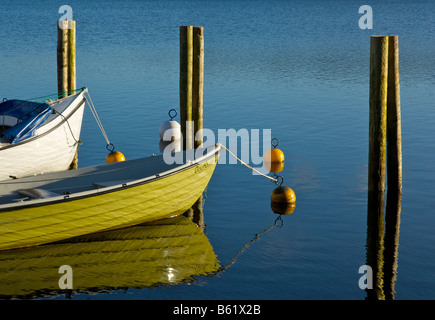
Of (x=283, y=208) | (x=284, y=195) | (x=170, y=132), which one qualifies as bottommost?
(x=283, y=208)

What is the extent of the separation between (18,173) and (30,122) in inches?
45.9

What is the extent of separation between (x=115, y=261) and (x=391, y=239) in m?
5.19

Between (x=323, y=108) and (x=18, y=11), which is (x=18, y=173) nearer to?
(x=323, y=108)

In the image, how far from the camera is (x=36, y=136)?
557 inches

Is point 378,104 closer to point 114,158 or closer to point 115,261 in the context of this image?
point 115,261

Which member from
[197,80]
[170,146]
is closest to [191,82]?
[197,80]

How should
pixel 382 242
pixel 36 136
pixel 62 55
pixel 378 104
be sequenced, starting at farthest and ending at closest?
pixel 62 55
pixel 36 136
pixel 378 104
pixel 382 242

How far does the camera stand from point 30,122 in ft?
46.0

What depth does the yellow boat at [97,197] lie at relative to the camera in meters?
11.2

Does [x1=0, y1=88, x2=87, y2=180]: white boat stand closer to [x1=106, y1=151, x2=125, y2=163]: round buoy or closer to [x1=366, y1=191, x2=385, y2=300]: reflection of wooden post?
[x1=106, y1=151, x2=125, y2=163]: round buoy

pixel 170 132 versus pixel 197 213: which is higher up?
pixel 170 132

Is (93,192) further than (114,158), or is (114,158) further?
(114,158)

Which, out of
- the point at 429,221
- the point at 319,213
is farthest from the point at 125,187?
the point at 429,221

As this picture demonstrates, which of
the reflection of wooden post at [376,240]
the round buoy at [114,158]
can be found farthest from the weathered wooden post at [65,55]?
the reflection of wooden post at [376,240]
